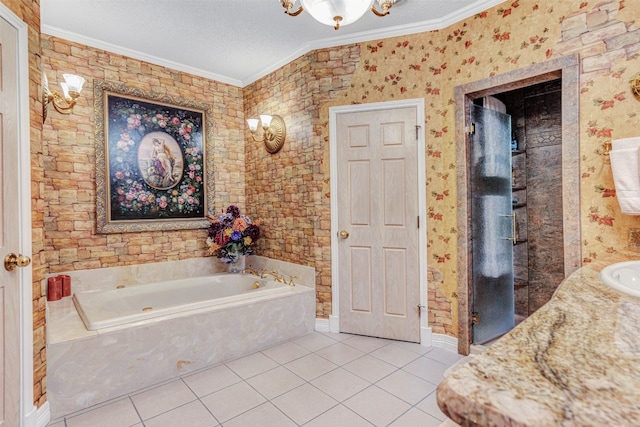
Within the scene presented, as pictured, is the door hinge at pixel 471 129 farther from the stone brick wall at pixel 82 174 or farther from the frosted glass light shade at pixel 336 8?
the stone brick wall at pixel 82 174

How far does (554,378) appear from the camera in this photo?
49 cm

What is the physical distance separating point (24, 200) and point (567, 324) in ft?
7.44

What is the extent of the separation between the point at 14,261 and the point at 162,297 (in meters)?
1.65

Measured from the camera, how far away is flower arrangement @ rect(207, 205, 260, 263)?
348 cm

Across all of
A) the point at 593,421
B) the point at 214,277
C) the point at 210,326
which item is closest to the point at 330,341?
the point at 210,326

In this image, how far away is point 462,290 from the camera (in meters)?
2.58

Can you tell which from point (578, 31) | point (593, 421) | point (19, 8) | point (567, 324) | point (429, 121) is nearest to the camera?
point (593, 421)

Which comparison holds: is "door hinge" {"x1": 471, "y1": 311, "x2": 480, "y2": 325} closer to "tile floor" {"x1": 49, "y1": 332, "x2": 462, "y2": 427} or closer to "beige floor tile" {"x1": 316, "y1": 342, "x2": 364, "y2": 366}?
"tile floor" {"x1": 49, "y1": 332, "x2": 462, "y2": 427}

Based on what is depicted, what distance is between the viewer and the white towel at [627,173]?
5.36 ft

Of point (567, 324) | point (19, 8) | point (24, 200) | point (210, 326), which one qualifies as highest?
point (19, 8)

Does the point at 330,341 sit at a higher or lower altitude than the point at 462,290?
lower

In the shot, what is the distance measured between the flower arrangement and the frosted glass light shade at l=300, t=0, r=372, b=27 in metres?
2.36

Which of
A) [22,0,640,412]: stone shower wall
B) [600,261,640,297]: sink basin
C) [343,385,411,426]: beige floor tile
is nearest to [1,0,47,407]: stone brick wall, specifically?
[22,0,640,412]: stone shower wall

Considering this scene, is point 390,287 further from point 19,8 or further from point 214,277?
point 19,8
